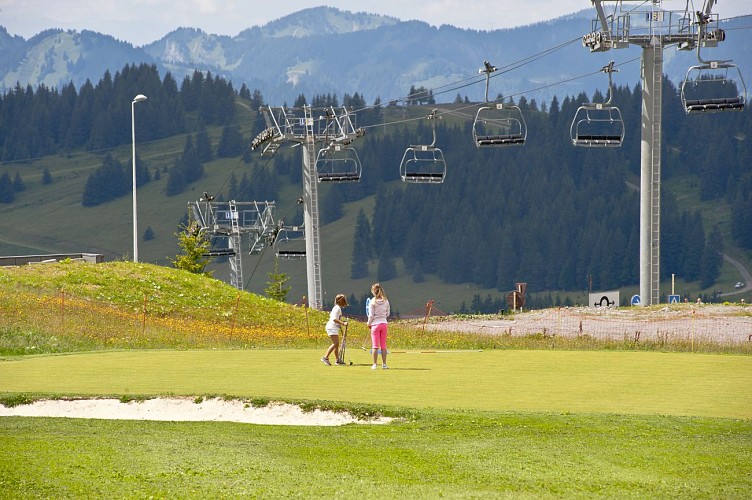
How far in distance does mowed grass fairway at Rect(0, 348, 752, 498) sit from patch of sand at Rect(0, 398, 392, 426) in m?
0.75

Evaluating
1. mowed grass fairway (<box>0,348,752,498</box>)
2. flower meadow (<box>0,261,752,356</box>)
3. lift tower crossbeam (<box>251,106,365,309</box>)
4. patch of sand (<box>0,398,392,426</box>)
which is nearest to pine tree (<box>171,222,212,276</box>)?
lift tower crossbeam (<box>251,106,365,309</box>)

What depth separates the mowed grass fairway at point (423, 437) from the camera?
41.2 ft

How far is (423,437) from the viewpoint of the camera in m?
15.9

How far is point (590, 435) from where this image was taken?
1584cm

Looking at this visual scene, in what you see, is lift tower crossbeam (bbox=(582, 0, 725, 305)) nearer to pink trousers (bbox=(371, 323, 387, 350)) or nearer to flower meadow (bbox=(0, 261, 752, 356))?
flower meadow (bbox=(0, 261, 752, 356))

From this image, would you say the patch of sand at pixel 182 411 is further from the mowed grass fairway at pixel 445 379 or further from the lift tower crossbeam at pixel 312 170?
the lift tower crossbeam at pixel 312 170

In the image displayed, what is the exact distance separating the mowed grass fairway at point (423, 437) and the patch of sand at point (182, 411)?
2.46 feet

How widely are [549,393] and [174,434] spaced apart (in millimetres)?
7007

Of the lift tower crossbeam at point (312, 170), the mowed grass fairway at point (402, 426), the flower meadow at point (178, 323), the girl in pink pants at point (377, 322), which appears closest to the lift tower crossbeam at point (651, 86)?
the flower meadow at point (178, 323)

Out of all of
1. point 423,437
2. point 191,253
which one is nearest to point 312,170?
point 191,253

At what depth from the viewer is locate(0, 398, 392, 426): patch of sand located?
1853 centimetres

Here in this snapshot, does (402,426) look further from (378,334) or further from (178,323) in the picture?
(178,323)

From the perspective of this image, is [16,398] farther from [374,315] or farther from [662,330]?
[662,330]

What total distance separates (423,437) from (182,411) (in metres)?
5.37
